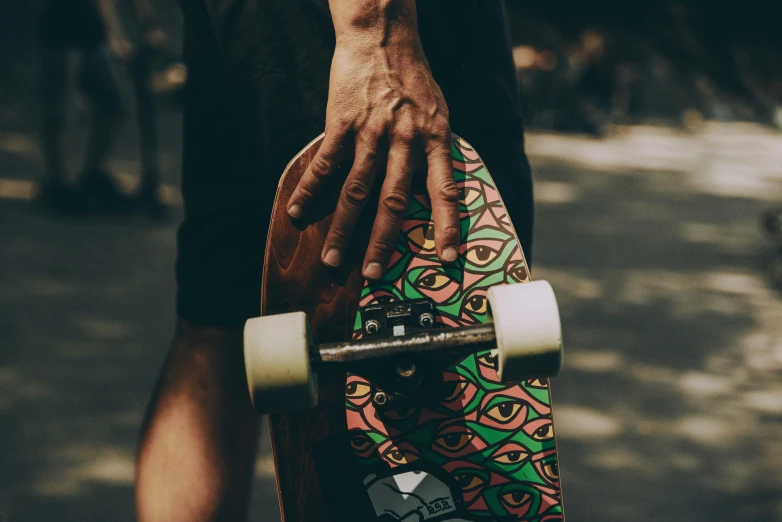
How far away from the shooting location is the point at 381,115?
1202 mm


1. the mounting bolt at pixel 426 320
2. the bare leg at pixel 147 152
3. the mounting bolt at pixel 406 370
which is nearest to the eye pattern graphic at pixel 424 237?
the mounting bolt at pixel 426 320

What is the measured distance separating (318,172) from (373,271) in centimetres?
A: 17

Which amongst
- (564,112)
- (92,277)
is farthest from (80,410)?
(564,112)

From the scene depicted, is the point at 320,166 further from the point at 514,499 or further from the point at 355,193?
the point at 514,499

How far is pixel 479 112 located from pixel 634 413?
1661mm

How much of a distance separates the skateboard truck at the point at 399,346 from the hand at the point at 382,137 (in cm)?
18

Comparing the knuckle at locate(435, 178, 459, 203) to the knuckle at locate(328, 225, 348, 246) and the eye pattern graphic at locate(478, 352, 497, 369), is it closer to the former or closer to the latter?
the knuckle at locate(328, 225, 348, 246)

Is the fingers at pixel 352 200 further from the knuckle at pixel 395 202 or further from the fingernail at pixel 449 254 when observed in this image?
the fingernail at pixel 449 254

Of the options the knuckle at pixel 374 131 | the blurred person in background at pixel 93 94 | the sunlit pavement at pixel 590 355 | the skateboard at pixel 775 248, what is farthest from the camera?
the blurred person in background at pixel 93 94

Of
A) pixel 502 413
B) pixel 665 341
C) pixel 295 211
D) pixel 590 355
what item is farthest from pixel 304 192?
pixel 665 341

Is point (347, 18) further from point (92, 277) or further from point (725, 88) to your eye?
point (725, 88)

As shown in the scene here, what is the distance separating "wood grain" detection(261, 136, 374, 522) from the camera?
1.31 meters

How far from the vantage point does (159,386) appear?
4.81 ft

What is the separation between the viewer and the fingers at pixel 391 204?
4.02 feet
